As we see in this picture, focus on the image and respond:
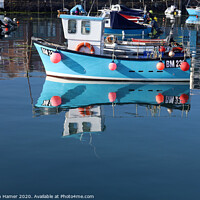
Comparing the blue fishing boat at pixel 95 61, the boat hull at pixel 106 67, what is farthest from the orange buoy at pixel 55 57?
the boat hull at pixel 106 67

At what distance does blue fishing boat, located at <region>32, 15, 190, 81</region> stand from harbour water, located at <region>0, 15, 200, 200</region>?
604 mm

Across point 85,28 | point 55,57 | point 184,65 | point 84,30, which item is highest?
point 85,28

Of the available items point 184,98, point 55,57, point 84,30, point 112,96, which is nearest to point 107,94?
point 112,96

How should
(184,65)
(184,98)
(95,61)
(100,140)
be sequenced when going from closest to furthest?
(100,140)
(184,98)
(95,61)
(184,65)

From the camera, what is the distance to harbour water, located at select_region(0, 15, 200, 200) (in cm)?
996

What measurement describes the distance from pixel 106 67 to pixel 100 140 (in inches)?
361

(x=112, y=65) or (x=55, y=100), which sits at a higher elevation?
(x=112, y=65)

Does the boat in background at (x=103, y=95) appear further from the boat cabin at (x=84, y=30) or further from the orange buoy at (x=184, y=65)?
the boat cabin at (x=84, y=30)

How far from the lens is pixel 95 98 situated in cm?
1938

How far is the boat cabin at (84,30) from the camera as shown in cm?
2195

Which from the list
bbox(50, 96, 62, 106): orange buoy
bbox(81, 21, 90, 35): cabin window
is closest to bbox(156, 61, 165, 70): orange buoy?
bbox(81, 21, 90, 35): cabin window

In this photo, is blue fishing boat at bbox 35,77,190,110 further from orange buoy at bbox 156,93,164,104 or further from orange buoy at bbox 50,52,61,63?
orange buoy at bbox 50,52,61,63

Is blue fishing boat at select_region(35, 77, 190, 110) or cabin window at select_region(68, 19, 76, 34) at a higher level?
cabin window at select_region(68, 19, 76, 34)

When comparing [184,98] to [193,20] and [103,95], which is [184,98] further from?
[193,20]
